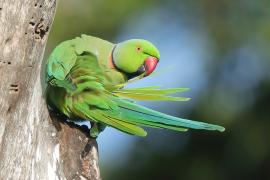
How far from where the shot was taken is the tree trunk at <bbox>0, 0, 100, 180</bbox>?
6.07ft

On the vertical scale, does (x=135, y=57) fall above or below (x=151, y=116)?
above

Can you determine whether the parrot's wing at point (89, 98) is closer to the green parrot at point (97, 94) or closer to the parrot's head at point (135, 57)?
the green parrot at point (97, 94)

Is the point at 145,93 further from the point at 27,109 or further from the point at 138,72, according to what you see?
the point at 27,109

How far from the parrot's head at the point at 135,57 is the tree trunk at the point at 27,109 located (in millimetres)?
313

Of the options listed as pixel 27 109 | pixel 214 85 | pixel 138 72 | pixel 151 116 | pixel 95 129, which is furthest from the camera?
pixel 214 85

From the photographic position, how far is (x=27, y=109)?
6.44ft

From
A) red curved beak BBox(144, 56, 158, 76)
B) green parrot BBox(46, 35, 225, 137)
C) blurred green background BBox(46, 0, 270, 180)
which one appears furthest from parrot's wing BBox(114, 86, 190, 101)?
blurred green background BBox(46, 0, 270, 180)

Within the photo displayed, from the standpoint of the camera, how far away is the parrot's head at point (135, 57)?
2254 mm

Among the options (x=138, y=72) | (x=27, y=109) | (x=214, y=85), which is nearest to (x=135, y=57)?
(x=138, y=72)

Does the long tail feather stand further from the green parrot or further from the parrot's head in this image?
the parrot's head

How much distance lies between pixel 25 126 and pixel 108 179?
13.8ft

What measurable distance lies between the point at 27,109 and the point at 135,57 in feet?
1.63

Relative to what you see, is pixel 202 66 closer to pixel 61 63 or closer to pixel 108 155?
pixel 108 155

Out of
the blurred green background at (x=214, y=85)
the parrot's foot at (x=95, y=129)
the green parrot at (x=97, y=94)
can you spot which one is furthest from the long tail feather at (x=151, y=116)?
the blurred green background at (x=214, y=85)
